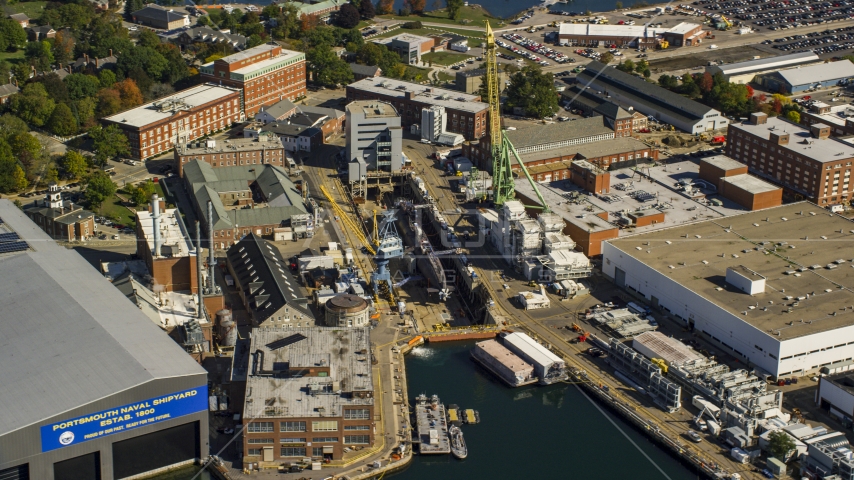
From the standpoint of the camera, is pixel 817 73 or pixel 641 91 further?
pixel 817 73

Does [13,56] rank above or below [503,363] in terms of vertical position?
above

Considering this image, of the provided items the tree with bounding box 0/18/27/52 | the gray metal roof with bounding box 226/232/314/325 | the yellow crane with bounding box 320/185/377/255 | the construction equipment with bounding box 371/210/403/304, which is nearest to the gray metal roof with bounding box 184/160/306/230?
the yellow crane with bounding box 320/185/377/255

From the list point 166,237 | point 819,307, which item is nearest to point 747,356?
point 819,307

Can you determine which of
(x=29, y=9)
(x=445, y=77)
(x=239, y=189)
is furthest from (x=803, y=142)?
(x=29, y=9)

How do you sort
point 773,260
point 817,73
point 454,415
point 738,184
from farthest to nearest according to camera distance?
point 817,73
point 738,184
point 773,260
point 454,415

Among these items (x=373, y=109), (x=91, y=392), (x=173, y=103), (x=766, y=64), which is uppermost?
(x=373, y=109)

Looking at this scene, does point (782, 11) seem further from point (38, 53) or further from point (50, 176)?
point (50, 176)
